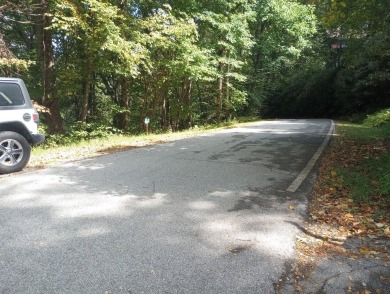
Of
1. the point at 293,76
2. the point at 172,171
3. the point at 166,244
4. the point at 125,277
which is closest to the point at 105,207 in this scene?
the point at 166,244

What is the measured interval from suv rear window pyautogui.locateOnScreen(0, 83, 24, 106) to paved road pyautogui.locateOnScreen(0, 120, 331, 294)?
1494 millimetres

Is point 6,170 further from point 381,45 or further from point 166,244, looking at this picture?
point 381,45

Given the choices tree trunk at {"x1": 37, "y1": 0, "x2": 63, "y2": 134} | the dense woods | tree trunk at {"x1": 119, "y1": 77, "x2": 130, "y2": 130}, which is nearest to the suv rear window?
the dense woods

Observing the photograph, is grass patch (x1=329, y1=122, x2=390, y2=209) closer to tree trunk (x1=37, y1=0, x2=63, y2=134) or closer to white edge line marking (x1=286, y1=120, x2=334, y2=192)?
white edge line marking (x1=286, y1=120, x2=334, y2=192)

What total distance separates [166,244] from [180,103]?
17.8m

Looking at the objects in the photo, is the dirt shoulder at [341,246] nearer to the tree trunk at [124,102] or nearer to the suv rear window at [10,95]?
the suv rear window at [10,95]

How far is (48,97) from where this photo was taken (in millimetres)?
13203

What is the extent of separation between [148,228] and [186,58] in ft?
40.5

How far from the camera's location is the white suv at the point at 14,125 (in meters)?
5.88

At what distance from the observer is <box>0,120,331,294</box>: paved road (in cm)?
267

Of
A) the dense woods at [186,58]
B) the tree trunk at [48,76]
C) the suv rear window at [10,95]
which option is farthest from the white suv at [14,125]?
the tree trunk at [48,76]

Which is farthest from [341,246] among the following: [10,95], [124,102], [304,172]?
[124,102]

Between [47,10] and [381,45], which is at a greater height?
Answer: [47,10]

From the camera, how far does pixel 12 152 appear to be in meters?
5.96
